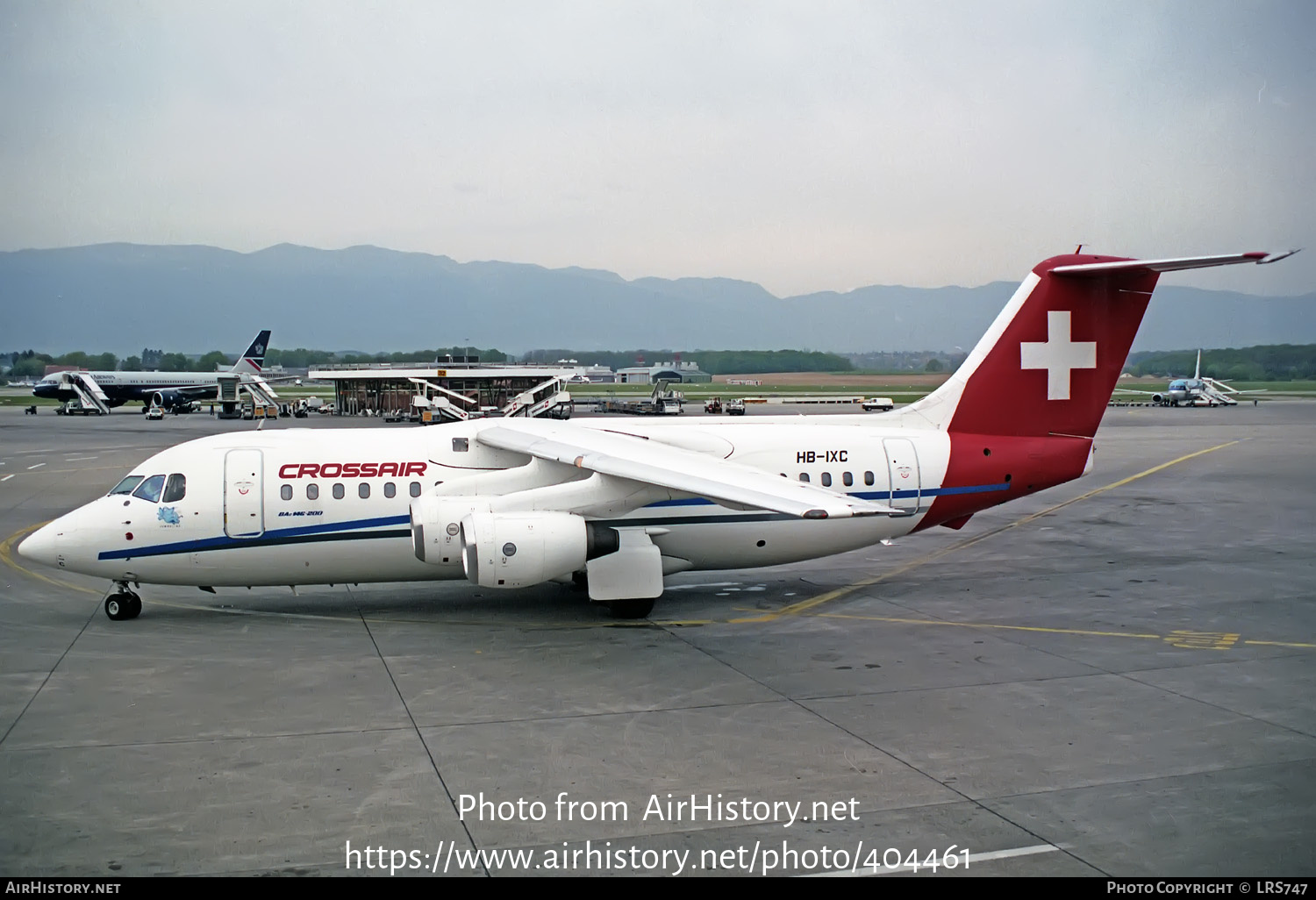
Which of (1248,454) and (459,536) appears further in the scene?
(1248,454)

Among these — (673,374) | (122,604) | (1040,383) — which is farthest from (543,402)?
(122,604)

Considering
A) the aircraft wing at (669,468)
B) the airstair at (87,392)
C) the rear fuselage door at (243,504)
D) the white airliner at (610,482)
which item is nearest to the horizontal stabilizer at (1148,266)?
the white airliner at (610,482)

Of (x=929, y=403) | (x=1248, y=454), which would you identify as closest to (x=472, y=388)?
(x=1248, y=454)

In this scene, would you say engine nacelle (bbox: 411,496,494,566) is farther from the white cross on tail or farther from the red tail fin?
the white cross on tail

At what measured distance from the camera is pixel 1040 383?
1961 centimetres

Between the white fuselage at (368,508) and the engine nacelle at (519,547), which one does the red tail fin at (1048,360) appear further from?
the engine nacelle at (519,547)

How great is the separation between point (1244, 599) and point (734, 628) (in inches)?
368

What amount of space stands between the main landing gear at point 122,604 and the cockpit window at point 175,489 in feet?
5.30

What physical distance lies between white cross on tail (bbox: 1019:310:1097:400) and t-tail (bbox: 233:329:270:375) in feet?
317

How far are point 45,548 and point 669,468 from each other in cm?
1030

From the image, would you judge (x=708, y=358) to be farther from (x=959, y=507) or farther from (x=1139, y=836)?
(x=1139, y=836)

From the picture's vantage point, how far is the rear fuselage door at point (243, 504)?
667 inches

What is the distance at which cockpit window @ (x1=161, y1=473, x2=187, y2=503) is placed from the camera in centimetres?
1700
